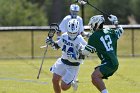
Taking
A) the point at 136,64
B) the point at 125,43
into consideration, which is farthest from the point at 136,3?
the point at 136,64

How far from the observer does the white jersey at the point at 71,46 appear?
1322 centimetres

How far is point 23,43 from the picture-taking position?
34.0 m

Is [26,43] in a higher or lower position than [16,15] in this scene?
lower

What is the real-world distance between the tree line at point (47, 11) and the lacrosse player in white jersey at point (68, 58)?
86.2 ft

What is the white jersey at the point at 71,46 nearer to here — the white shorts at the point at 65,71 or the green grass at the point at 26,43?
the white shorts at the point at 65,71

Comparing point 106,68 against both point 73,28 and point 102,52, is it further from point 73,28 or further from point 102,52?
point 73,28

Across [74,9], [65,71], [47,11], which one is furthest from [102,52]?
[47,11]

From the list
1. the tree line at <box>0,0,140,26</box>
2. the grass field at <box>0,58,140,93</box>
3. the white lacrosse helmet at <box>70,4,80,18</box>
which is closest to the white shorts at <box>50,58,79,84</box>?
the white lacrosse helmet at <box>70,4,80,18</box>

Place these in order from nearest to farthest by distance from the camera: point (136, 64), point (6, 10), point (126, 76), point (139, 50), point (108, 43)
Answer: point (108, 43), point (126, 76), point (136, 64), point (139, 50), point (6, 10)

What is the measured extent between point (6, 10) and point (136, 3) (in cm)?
1384

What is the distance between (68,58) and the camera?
44.1 ft

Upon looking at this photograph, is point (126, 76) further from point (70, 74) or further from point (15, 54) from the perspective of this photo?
point (15, 54)

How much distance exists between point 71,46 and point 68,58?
1.13 ft

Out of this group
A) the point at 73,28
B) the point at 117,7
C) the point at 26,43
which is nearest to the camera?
the point at 73,28
